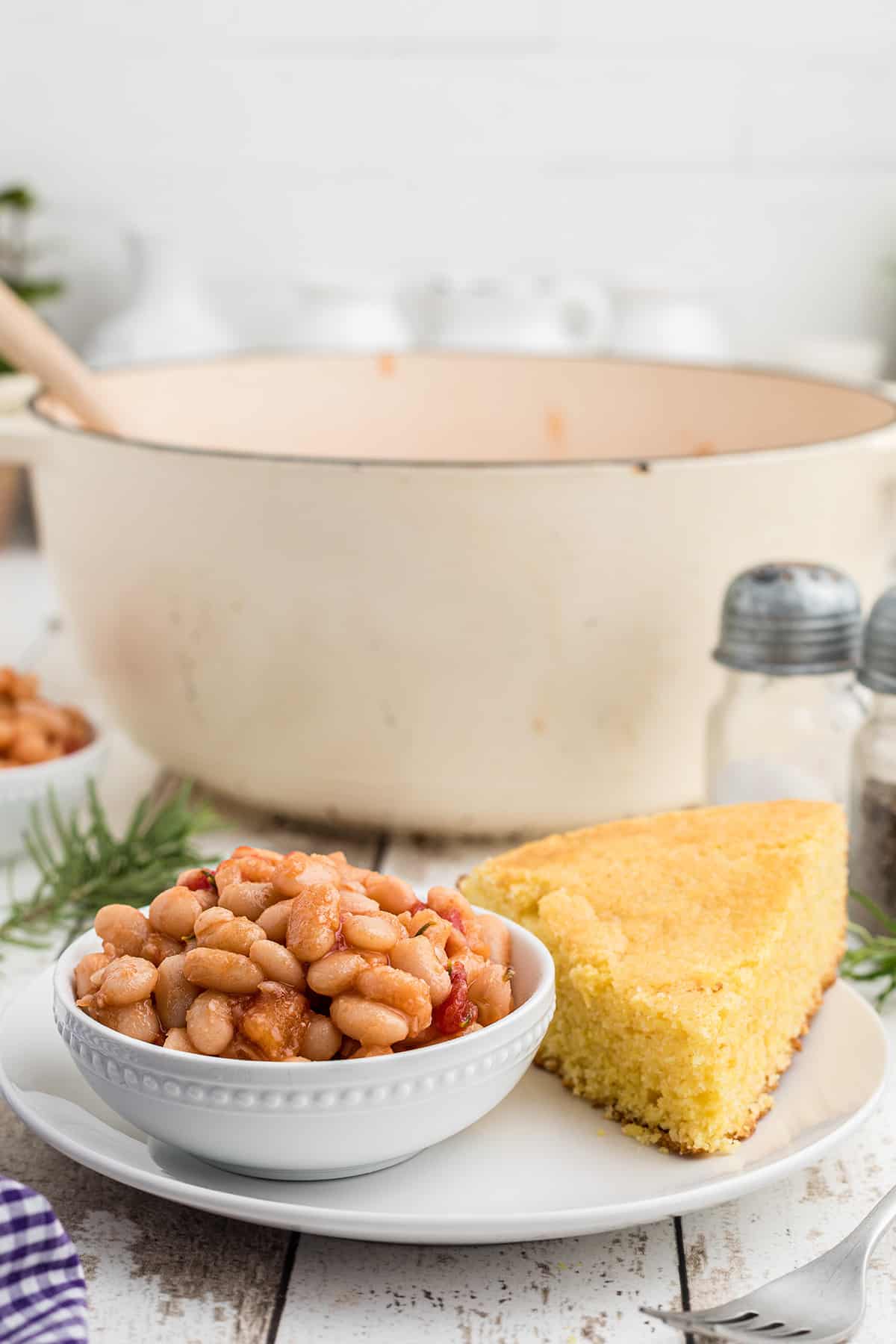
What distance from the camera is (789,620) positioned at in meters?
0.95

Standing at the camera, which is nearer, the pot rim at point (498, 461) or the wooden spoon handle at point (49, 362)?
the pot rim at point (498, 461)

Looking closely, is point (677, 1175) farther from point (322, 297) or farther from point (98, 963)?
point (322, 297)

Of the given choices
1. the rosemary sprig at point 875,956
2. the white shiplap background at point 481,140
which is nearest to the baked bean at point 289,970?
the rosemary sprig at point 875,956

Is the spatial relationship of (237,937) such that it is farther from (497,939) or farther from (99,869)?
(99,869)

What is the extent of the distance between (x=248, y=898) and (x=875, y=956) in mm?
395

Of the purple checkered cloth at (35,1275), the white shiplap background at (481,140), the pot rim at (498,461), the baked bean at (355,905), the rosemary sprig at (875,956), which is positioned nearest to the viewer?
the purple checkered cloth at (35,1275)

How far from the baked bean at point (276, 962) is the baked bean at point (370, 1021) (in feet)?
0.07

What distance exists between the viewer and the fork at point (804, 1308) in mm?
545

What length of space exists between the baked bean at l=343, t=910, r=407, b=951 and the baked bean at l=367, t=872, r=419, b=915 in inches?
1.3

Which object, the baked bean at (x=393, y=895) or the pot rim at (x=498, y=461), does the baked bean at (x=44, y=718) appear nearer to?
the pot rim at (x=498, y=461)

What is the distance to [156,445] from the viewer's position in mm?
1010

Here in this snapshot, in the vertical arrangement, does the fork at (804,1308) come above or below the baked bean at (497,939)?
below

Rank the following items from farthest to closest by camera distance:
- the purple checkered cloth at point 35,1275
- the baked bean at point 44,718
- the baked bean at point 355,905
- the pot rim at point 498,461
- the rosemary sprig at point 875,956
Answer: the baked bean at point 44,718 < the pot rim at point 498,461 < the rosemary sprig at point 875,956 < the baked bean at point 355,905 < the purple checkered cloth at point 35,1275

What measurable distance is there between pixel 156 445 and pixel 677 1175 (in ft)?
1.93
